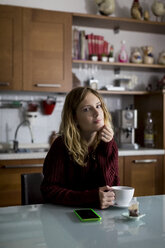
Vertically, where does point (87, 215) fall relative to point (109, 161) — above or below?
below

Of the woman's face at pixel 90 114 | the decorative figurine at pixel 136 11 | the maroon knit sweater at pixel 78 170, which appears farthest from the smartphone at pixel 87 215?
the decorative figurine at pixel 136 11

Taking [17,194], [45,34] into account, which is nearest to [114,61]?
[45,34]

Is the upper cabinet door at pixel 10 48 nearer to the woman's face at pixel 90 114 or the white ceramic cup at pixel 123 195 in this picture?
the woman's face at pixel 90 114

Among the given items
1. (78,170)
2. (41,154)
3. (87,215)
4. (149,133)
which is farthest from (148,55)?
(87,215)

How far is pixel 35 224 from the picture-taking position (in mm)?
998

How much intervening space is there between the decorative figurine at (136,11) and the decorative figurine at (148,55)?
13.5 inches

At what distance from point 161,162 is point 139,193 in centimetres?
39

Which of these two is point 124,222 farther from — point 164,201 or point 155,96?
point 155,96

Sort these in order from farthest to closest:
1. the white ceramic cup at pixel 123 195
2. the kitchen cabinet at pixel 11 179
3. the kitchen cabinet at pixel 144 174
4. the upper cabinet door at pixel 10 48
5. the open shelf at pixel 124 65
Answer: the open shelf at pixel 124 65 < the kitchen cabinet at pixel 144 174 < the upper cabinet door at pixel 10 48 < the kitchen cabinet at pixel 11 179 < the white ceramic cup at pixel 123 195

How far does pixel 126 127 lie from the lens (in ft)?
10.4

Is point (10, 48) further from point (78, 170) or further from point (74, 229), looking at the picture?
point (74, 229)

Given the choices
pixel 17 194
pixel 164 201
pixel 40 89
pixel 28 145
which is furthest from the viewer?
pixel 28 145

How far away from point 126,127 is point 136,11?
126 cm

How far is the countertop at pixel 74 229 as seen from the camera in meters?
0.83
